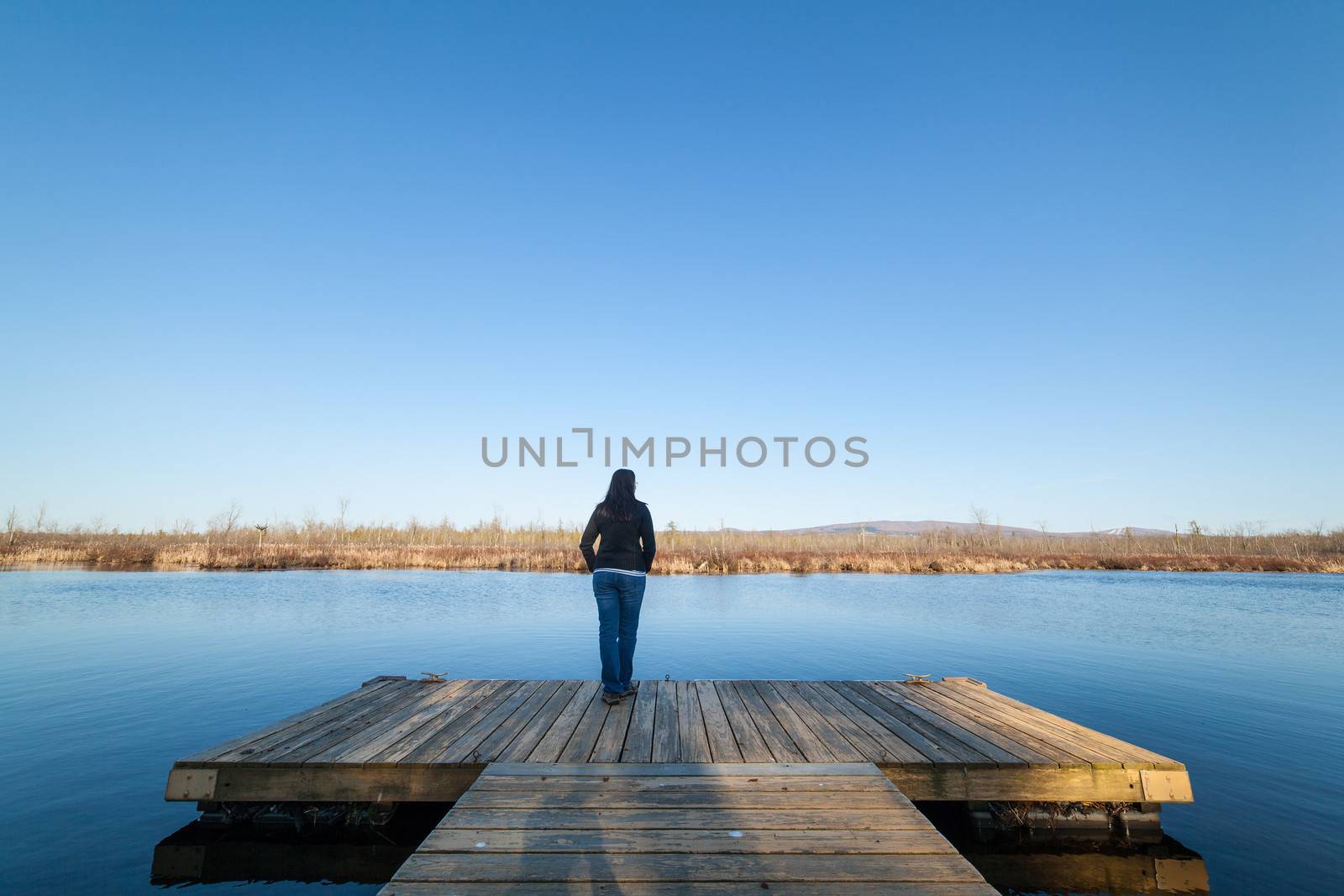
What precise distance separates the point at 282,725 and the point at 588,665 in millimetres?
5400

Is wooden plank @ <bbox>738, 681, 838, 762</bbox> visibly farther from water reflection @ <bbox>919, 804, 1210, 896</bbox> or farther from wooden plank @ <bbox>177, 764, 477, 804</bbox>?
wooden plank @ <bbox>177, 764, 477, 804</bbox>

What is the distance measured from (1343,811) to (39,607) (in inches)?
897

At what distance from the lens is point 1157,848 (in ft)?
13.8

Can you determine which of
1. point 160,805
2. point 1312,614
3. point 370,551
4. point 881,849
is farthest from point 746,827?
point 370,551

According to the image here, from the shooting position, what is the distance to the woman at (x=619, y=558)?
4.88 meters

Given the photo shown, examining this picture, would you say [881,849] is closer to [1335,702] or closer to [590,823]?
[590,823]

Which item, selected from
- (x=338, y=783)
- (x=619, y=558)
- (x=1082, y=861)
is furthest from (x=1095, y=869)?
(x=338, y=783)

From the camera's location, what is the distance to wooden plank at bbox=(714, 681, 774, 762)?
3982 mm

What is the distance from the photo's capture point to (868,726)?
476 centimetres

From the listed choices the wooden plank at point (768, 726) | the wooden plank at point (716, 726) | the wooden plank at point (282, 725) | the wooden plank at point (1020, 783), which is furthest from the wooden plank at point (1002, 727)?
the wooden plank at point (282, 725)

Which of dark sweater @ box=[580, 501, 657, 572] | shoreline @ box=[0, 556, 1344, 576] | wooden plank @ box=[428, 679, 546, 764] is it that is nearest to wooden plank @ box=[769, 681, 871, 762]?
dark sweater @ box=[580, 501, 657, 572]

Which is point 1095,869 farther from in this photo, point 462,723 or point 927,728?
point 462,723

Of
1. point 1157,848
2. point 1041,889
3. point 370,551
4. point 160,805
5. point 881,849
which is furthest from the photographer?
point 370,551

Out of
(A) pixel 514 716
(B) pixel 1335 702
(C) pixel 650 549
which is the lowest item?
(B) pixel 1335 702
